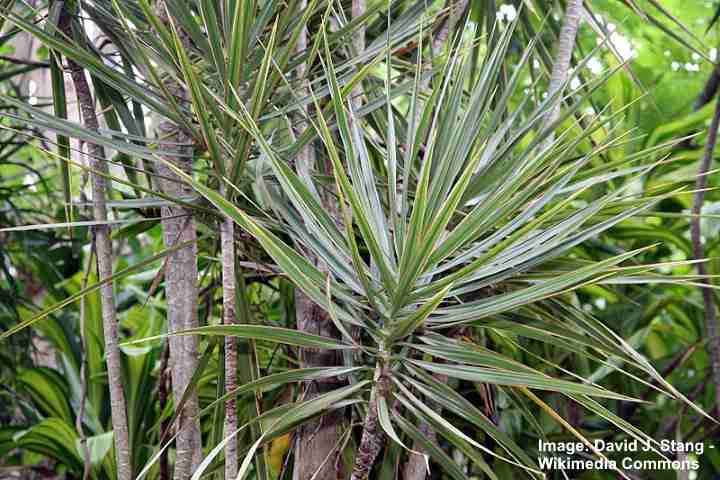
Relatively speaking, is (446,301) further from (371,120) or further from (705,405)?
(705,405)

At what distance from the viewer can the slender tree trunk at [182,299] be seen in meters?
0.84

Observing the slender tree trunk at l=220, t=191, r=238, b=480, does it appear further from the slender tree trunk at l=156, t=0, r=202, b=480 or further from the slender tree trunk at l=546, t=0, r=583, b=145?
the slender tree trunk at l=546, t=0, r=583, b=145

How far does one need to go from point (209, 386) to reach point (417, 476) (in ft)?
2.28

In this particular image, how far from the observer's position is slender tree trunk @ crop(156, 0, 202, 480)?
0.84 meters

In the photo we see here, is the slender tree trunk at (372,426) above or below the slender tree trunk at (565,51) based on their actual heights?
below

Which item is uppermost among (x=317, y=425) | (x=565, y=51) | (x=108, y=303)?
(x=565, y=51)

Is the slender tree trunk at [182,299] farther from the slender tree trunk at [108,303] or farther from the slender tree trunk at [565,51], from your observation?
the slender tree trunk at [565,51]

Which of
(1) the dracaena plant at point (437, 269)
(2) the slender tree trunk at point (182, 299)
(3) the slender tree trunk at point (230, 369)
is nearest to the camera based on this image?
(1) the dracaena plant at point (437, 269)

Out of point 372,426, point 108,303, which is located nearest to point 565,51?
point 372,426

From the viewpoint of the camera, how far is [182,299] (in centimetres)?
88

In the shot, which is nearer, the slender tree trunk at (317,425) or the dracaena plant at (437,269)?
the dracaena plant at (437,269)

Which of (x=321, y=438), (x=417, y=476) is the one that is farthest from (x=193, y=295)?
(x=417, y=476)

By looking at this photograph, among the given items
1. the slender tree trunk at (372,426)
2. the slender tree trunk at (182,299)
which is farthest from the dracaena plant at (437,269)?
the slender tree trunk at (182,299)

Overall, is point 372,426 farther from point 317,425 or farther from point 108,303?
point 108,303
